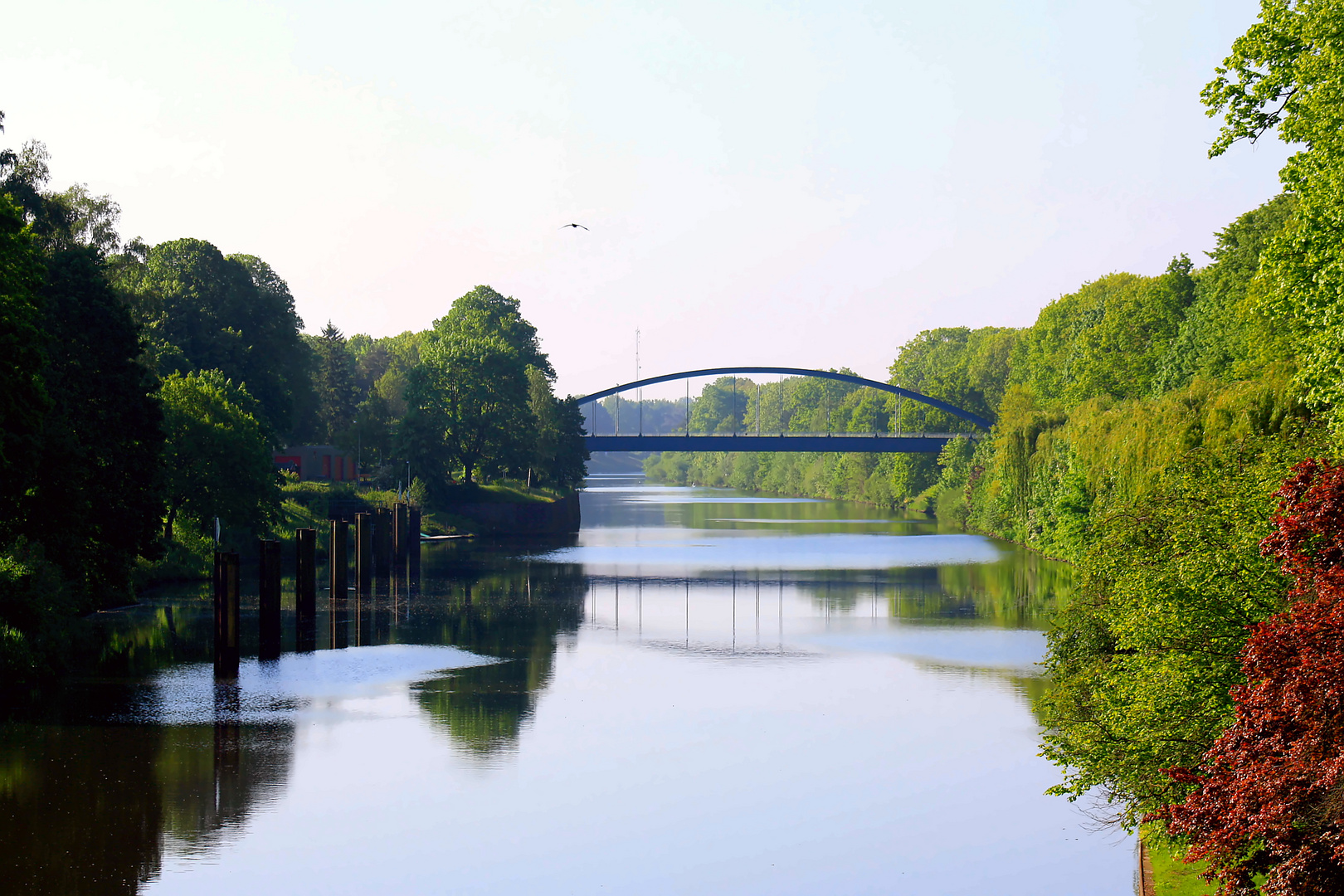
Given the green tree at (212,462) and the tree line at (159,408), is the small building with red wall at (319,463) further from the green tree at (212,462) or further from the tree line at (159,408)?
the green tree at (212,462)

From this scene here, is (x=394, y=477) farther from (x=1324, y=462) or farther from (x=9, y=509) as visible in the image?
(x=1324, y=462)

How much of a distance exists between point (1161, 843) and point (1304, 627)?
635 cm

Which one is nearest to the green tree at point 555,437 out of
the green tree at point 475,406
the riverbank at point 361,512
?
the riverbank at point 361,512

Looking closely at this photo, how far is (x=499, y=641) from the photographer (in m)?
34.6

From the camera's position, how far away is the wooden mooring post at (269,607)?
3034cm

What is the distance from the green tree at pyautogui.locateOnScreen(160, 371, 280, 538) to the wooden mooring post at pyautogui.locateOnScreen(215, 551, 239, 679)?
17.7 m

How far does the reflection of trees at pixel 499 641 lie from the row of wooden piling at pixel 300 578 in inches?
130

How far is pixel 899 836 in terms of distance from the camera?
18781 millimetres

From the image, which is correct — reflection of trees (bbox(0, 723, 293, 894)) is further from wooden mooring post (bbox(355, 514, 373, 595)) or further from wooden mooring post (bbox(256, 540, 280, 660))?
wooden mooring post (bbox(355, 514, 373, 595))

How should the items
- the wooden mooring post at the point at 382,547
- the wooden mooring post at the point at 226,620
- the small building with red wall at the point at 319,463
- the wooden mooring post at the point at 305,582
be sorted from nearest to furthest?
the wooden mooring post at the point at 226,620, the wooden mooring post at the point at 305,582, the wooden mooring post at the point at 382,547, the small building with red wall at the point at 319,463

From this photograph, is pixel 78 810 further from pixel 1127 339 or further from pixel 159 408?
pixel 1127 339

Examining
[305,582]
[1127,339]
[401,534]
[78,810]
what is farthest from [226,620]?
[1127,339]

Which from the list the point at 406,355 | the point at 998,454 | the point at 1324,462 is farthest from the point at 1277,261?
the point at 406,355

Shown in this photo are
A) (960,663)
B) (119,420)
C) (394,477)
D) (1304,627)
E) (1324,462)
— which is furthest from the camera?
(394,477)
